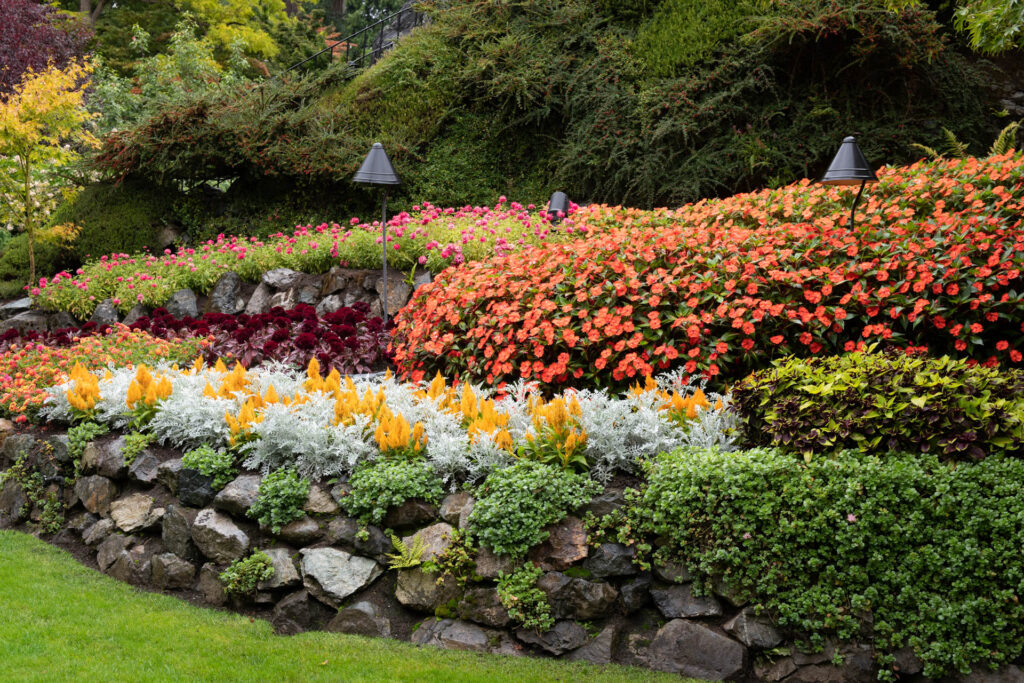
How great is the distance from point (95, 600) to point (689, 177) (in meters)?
8.34

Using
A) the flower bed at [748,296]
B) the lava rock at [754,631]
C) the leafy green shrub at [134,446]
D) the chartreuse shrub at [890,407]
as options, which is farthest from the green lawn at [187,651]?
the flower bed at [748,296]

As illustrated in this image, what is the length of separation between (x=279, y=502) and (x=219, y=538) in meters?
0.38

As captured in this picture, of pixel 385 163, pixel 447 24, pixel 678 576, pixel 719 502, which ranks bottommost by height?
pixel 678 576

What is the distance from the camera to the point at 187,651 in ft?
10.7

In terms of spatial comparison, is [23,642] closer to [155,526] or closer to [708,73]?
[155,526]

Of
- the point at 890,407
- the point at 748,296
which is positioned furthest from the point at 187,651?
the point at 748,296

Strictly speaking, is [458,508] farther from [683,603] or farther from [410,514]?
[683,603]

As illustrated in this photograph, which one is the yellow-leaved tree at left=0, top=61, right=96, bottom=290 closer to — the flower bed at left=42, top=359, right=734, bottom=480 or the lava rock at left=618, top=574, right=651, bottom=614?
the flower bed at left=42, top=359, right=734, bottom=480

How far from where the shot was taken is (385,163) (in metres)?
6.85

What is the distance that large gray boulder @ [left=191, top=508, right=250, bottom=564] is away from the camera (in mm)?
3809

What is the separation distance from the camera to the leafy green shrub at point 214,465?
13.3 ft

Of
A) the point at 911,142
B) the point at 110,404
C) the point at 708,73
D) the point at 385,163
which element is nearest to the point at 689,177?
the point at 708,73

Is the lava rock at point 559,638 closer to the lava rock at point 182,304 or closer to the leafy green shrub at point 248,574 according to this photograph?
the leafy green shrub at point 248,574

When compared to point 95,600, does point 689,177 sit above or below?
above
